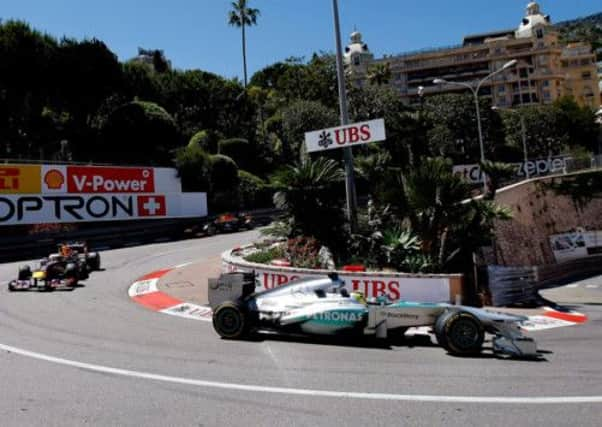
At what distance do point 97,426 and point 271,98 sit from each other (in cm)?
7700

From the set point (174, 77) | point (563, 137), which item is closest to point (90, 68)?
point (174, 77)

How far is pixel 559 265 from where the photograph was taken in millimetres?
23375

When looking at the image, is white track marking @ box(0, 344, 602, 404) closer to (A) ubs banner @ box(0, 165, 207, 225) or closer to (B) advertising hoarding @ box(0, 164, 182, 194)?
(A) ubs banner @ box(0, 165, 207, 225)

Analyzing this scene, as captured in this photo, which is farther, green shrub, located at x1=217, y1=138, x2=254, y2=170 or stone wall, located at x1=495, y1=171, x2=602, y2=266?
green shrub, located at x1=217, y1=138, x2=254, y2=170

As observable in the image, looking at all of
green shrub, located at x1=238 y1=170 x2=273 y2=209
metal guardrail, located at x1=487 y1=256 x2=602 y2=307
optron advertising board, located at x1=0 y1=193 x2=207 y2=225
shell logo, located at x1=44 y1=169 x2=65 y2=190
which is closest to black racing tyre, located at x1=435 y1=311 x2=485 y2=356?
metal guardrail, located at x1=487 y1=256 x2=602 y2=307

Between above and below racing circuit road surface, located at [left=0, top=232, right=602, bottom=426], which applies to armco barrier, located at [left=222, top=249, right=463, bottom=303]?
above

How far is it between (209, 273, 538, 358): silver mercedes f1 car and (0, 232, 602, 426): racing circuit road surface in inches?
12.3

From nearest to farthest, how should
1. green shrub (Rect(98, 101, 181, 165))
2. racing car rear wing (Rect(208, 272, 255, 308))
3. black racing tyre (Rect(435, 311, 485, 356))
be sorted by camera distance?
black racing tyre (Rect(435, 311, 485, 356))
racing car rear wing (Rect(208, 272, 255, 308))
green shrub (Rect(98, 101, 181, 165))

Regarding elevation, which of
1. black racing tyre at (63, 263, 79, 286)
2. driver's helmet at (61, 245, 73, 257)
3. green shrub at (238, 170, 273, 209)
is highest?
green shrub at (238, 170, 273, 209)

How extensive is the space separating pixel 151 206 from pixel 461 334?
33.8 metres

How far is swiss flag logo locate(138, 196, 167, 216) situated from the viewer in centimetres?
3938

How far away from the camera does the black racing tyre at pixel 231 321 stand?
10.1 m

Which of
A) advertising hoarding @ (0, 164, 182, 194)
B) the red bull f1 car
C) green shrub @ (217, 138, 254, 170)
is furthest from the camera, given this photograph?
green shrub @ (217, 138, 254, 170)

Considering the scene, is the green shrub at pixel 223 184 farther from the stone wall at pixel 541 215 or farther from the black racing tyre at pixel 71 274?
the black racing tyre at pixel 71 274
